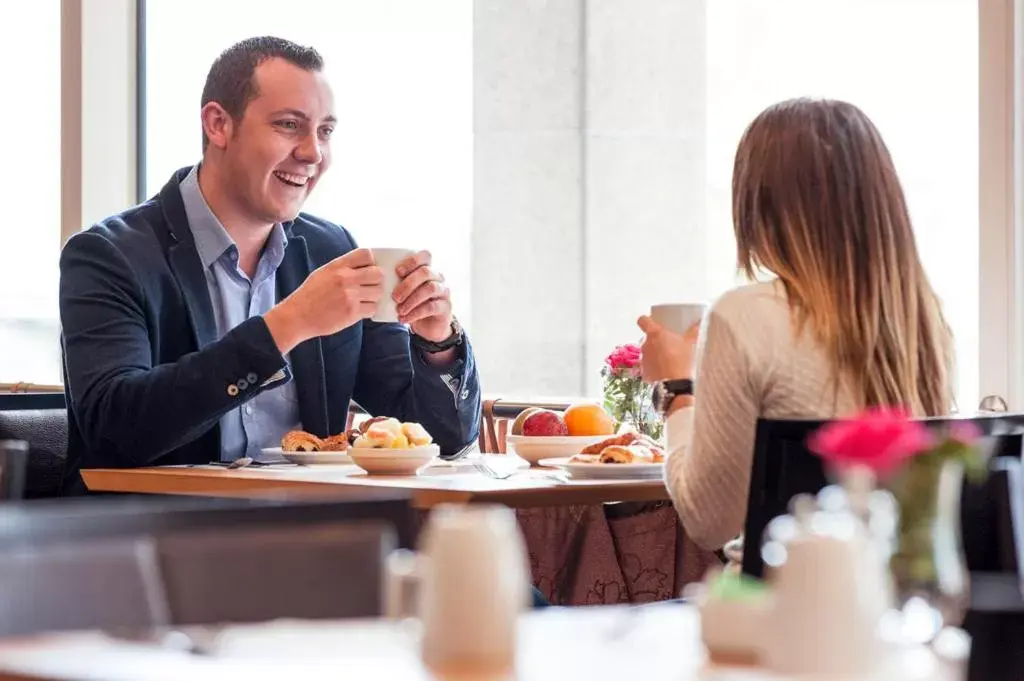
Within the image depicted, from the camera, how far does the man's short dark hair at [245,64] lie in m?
2.77

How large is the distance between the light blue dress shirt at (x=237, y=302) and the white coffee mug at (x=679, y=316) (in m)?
0.88

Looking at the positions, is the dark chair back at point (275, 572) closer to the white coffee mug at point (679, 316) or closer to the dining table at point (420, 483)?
the dining table at point (420, 483)

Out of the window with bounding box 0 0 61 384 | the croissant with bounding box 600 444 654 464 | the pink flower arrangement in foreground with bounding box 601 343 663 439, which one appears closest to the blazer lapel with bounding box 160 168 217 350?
the pink flower arrangement in foreground with bounding box 601 343 663 439

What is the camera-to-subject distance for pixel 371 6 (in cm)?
450

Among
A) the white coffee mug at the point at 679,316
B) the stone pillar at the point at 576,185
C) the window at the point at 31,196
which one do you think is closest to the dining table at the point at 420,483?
the white coffee mug at the point at 679,316

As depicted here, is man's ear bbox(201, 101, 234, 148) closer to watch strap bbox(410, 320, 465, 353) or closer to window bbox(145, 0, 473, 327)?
watch strap bbox(410, 320, 465, 353)

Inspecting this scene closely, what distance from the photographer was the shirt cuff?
1895mm

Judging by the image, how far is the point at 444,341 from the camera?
266 cm

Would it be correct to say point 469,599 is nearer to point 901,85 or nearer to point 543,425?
point 543,425

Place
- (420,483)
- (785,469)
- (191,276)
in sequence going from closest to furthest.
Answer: (785,469), (420,483), (191,276)

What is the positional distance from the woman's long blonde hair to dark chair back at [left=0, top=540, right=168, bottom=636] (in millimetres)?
948

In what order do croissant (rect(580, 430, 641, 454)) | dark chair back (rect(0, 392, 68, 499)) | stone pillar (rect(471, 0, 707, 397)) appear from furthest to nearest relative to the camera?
stone pillar (rect(471, 0, 707, 397)) → dark chair back (rect(0, 392, 68, 499)) → croissant (rect(580, 430, 641, 454))

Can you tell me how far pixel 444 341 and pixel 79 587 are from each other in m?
1.63

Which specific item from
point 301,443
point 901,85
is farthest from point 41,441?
point 901,85
